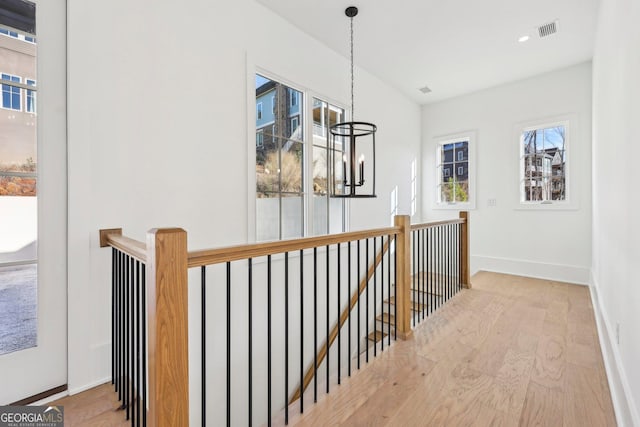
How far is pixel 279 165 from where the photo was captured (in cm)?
303

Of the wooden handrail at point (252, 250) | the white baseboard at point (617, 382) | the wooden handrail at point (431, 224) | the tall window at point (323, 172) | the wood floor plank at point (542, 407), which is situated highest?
the tall window at point (323, 172)

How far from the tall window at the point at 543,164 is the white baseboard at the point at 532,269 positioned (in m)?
0.94

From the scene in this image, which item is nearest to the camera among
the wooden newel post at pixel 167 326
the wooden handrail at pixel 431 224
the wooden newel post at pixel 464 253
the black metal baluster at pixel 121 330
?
the wooden newel post at pixel 167 326

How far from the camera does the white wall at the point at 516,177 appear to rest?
400 centimetres

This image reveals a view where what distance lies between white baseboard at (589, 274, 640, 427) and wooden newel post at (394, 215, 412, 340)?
1188 millimetres

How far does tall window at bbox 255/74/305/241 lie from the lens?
112 inches

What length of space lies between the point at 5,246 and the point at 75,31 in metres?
1.31

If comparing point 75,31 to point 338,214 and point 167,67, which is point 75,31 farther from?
point 338,214

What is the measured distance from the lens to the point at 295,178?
3.20 m

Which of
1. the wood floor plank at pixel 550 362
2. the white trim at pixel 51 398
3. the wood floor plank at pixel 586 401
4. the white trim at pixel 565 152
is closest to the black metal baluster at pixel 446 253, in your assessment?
the wood floor plank at pixel 550 362

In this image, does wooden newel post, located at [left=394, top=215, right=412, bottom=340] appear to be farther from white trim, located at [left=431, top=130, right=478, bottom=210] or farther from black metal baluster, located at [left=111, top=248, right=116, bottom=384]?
white trim, located at [left=431, top=130, right=478, bottom=210]

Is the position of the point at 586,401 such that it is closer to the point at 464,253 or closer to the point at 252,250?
the point at 252,250

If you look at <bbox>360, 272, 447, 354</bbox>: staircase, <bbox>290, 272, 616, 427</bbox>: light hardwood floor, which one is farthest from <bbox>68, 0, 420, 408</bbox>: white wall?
<bbox>360, 272, 447, 354</bbox>: staircase

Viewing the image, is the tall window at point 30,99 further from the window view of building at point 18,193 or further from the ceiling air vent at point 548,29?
the ceiling air vent at point 548,29
